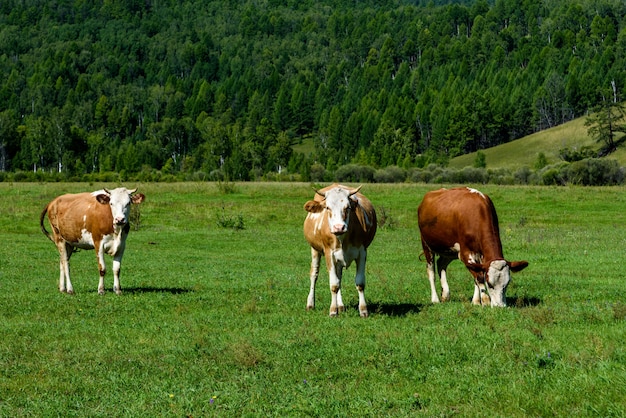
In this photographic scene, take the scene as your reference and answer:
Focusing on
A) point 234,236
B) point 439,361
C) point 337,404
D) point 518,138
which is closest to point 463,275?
point 439,361

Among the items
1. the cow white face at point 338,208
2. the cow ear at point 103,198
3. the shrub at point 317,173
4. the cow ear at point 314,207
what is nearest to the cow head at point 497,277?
the cow white face at point 338,208

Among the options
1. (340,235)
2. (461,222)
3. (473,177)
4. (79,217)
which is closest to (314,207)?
(340,235)

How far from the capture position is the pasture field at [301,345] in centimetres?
846

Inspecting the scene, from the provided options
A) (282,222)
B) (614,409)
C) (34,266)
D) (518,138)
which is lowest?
(518,138)

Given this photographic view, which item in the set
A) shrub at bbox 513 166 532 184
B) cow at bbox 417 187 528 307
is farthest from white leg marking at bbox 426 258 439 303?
shrub at bbox 513 166 532 184

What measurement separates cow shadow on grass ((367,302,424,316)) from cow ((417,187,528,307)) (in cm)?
83

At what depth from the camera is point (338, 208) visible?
43.9 feet

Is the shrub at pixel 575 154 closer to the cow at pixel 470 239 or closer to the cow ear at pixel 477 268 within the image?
the cow at pixel 470 239

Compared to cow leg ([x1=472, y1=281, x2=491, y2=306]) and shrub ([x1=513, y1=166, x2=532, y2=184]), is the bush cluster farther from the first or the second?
cow leg ([x1=472, y1=281, x2=491, y2=306])

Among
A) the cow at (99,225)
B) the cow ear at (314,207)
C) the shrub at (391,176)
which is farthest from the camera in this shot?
the shrub at (391,176)

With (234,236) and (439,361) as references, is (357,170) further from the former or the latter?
(439,361)

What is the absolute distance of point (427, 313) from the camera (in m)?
14.1

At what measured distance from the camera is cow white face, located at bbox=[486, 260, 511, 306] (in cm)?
1439

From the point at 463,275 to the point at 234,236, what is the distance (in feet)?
59.3
